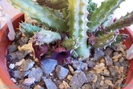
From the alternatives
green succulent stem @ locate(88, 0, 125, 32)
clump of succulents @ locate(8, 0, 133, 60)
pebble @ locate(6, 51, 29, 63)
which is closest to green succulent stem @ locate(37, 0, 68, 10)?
clump of succulents @ locate(8, 0, 133, 60)

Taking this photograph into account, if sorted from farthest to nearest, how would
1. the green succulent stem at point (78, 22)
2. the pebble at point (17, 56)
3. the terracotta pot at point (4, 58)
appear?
1. the pebble at point (17, 56)
2. the terracotta pot at point (4, 58)
3. the green succulent stem at point (78, 22)

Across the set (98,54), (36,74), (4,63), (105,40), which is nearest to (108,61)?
(98,54)

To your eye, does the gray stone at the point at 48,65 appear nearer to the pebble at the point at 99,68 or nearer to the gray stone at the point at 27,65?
the gray stone at the point at 27,65

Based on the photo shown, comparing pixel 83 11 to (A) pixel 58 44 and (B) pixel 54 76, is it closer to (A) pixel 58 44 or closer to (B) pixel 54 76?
(A) pixel 58 44

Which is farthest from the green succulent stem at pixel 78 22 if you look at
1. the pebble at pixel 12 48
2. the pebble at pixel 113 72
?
the pebble at pixel 12 48

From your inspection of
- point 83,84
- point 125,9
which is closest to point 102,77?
point 83,84

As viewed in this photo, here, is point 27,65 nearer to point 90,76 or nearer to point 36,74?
point 36,74
